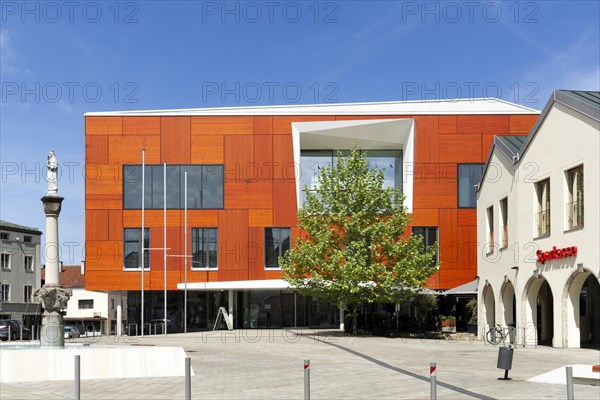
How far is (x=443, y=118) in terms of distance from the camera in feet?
169

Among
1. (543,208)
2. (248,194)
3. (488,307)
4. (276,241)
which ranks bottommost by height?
(488,307)

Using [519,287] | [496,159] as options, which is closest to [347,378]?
[519,287]

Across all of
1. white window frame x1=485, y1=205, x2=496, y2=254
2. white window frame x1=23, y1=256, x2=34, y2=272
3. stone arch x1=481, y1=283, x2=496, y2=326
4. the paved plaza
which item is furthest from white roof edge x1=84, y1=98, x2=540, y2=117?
white window frame x1=23, y1=256, x2=34, y2=272

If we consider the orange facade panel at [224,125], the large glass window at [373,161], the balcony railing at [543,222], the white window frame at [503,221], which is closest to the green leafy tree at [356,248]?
the white window frame at [503,221]

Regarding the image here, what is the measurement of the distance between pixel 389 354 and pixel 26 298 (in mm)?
64336

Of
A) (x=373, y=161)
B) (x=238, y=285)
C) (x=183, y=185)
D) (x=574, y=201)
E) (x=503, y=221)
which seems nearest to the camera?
(x=574, y=201)

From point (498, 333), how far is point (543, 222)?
22.1 feet

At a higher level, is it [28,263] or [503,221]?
[503,221]

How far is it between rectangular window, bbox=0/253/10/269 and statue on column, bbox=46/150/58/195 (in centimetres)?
6139

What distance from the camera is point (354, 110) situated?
52344mm

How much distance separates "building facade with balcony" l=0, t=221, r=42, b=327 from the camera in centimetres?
8125

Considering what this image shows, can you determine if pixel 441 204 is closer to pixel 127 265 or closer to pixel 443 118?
pixel 443 118

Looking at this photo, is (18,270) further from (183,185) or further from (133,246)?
(183,185)

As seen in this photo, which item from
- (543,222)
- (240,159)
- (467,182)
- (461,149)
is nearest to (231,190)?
(240,159)
